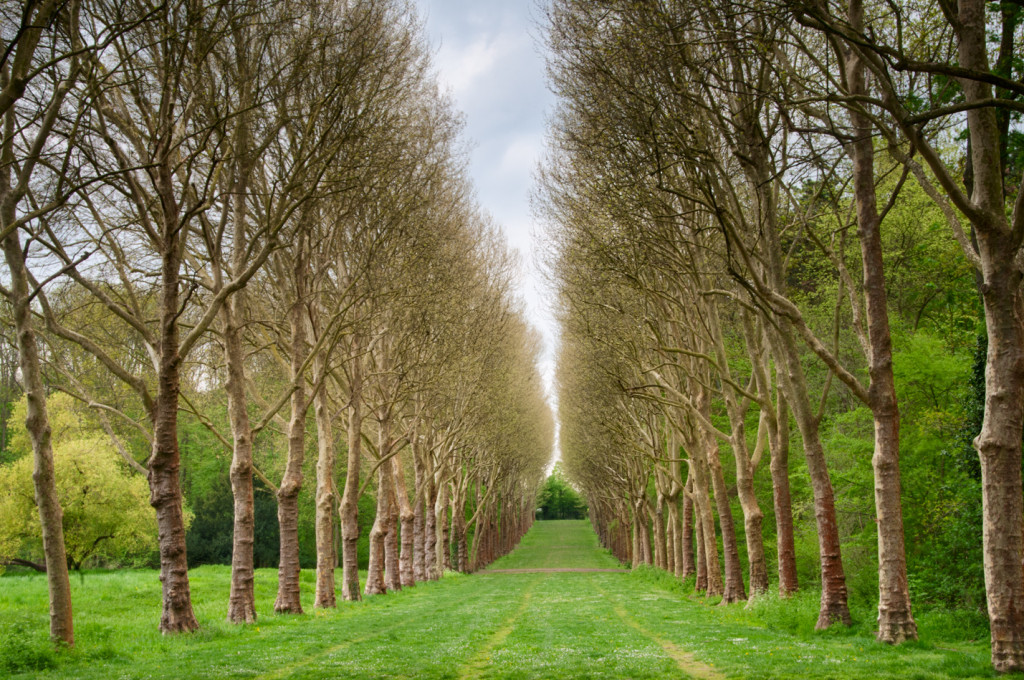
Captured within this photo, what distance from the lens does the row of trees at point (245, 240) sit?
12391 mm

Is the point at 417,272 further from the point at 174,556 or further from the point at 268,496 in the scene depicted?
the point at 268,496

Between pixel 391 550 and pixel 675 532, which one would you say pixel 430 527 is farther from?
pixel 675 532

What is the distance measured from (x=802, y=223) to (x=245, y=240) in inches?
529

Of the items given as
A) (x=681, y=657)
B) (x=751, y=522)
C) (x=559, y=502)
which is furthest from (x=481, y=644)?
(x=559, y=502)

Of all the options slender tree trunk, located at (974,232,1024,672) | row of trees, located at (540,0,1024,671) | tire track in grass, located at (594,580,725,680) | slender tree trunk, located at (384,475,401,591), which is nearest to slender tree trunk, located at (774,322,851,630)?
row of trees, located at (540,0,1024,671)

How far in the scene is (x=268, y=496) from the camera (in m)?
62.9

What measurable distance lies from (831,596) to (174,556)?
12.1m

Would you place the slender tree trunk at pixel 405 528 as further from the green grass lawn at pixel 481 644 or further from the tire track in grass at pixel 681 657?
the tire track in grass at pixel 681 657

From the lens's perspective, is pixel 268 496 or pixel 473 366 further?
pixel 268 496

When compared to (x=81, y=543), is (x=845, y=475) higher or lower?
higher

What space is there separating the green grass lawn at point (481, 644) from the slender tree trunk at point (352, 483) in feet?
3.81

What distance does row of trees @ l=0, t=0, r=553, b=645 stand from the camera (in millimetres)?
12391

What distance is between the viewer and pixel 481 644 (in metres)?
14.8

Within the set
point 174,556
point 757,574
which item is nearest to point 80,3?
point 174,556
